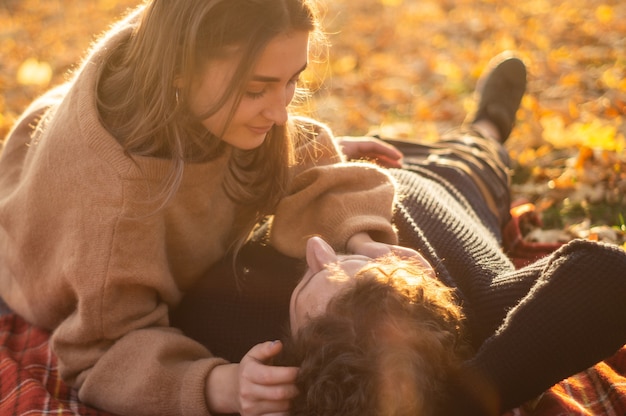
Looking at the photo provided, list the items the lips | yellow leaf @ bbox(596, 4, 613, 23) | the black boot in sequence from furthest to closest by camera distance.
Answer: yellow leaf @ bbox(596, 4, 613, 23) < the black boot < the lips

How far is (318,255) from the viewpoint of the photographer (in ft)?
5.94

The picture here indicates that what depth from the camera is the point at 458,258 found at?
2.20 meters

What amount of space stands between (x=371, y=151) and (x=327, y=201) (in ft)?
2.29

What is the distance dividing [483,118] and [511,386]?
2296 mm

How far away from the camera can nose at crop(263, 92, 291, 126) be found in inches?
81.2

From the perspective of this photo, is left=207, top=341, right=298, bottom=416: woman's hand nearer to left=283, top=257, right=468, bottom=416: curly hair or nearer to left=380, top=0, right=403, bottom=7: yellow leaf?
left=283, top=257, right=468, bottom=416: curly hair

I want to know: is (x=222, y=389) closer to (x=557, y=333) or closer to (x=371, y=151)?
(x=557, y=333)

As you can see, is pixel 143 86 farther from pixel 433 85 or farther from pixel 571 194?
pixel 433 85

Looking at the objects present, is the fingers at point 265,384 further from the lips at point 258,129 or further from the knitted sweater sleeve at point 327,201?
the lips at point 258,129

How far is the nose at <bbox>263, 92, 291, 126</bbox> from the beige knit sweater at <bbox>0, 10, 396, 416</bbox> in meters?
0.33

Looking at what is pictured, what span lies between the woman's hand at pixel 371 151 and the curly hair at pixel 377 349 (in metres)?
1.37

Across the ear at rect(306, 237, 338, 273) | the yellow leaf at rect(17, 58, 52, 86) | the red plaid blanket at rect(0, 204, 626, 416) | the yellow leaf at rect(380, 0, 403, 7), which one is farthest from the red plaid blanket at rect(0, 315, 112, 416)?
the yellow leaf at rect(380, 0, 403, 7)

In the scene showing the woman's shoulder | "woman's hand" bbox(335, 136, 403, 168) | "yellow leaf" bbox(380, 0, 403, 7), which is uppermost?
"yellow leaf" bbox(380, 0, 403, 7)

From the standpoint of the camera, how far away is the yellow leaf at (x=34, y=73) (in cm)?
560
